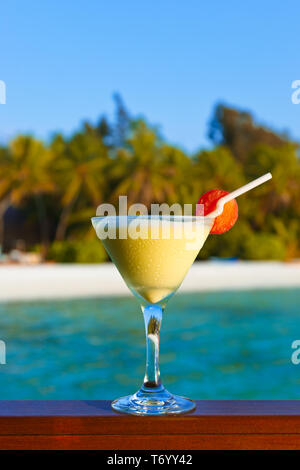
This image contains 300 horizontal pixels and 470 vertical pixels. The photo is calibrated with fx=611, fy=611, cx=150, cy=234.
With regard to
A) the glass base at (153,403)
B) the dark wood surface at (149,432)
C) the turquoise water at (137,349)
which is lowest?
the turquoise water at (137,349)

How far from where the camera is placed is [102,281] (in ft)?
59.8

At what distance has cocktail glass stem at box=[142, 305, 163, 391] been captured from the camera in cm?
134

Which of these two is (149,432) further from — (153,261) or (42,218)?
(42,218)

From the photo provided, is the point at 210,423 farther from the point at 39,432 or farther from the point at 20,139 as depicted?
the point at 20,139

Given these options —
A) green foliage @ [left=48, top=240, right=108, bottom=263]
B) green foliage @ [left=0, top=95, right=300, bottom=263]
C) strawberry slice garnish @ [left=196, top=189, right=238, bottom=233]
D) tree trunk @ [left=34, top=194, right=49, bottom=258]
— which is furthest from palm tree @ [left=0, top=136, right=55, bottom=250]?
strawberry slice garnish @ [left=196, top=189, right=238, bottom=233]

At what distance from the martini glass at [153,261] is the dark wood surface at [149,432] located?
0.23ft

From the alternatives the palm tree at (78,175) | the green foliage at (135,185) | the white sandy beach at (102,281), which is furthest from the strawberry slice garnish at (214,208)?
the palm tree at (78,175)

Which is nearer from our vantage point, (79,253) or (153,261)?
(153,261)

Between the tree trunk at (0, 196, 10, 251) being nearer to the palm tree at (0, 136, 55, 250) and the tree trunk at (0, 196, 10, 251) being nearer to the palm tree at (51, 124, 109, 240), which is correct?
the palm tree at (0, 136, 55, 250)

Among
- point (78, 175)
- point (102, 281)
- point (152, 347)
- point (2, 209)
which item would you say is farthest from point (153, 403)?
point (2, 209)

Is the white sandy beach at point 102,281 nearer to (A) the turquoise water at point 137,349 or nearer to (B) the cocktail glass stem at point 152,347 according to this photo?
(A) the turquoise water at point 137,349

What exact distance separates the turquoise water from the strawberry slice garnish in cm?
532

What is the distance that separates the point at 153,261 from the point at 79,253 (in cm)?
2420

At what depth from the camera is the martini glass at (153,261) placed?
1248 mm
